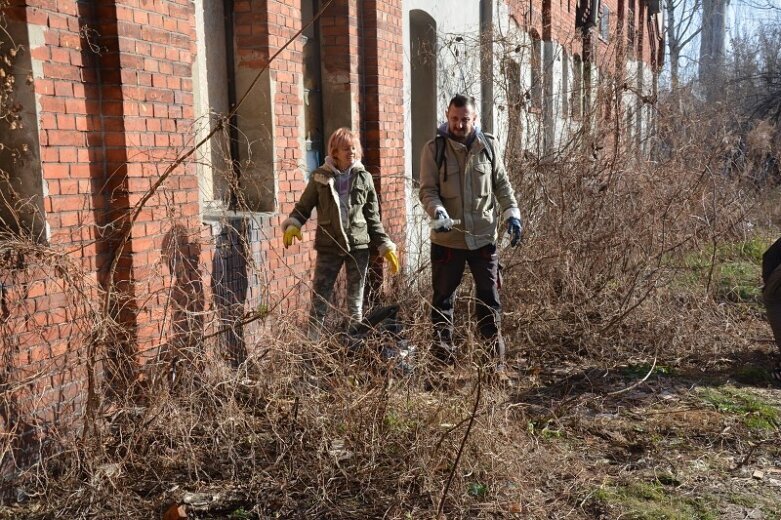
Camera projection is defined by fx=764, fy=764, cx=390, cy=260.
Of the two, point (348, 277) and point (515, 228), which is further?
point (348, 277)

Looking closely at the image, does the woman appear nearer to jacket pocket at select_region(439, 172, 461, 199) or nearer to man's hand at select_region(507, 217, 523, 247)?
jacket pocket at select_region(439, 172, 461, 199)

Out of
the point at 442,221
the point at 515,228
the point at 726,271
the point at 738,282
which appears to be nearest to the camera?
the point at 442,221

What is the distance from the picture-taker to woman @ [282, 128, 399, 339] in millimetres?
5402

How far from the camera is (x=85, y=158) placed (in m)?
4.02

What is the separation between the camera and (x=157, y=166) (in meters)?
4.33

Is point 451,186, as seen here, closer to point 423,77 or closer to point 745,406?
point 745,406

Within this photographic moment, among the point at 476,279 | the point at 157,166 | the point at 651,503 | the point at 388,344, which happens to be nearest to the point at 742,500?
the point at 651,503

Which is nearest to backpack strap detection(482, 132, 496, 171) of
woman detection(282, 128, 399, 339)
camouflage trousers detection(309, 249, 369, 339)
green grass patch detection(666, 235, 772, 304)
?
woman detection(282, 128, 399, 339)

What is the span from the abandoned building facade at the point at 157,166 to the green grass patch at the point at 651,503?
1896 mm

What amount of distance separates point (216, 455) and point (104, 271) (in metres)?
1.20

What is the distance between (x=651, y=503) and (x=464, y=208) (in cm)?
242

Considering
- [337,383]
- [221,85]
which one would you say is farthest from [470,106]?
A: [337,383]

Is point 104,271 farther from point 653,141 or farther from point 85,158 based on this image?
point 653,141

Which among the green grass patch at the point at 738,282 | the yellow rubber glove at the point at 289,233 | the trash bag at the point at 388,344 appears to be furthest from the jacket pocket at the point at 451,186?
the green grass patch at the point at 738,282
